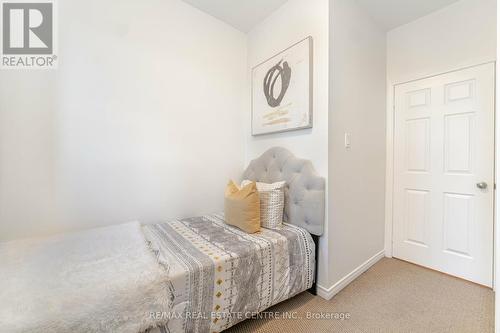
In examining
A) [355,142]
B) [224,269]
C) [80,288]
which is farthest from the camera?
[355,142]

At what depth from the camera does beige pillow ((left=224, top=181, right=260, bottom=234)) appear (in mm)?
1611

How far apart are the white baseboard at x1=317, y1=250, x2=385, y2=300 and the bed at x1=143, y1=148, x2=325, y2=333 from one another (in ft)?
0.28

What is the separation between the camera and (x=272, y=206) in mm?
1736

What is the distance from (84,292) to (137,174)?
1088 millimetres

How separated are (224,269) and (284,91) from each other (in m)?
1.59

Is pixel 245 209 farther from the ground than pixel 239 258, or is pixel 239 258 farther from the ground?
pixel 245 209

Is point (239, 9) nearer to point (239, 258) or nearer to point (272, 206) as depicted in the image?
point (272, 206)

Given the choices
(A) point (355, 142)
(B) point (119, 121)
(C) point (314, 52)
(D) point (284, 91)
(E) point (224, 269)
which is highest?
(C) point (314, 52)

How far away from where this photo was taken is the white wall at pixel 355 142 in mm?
1720

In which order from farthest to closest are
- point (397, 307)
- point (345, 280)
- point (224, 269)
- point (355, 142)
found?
point (355, 142)
point (345, 280)
point (397, 307)
point (224, 269)

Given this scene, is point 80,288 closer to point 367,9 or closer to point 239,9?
point 239,9

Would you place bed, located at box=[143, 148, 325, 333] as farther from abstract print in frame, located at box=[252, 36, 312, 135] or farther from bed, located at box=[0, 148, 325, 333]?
abstract print in frame, located at box=[252, 36, 312, 135]

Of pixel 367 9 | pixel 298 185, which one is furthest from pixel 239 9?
pixel 298 185

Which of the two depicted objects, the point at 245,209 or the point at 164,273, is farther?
the point at 245,209
